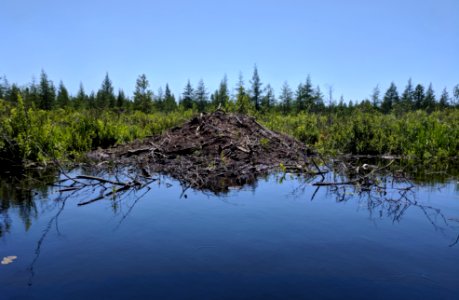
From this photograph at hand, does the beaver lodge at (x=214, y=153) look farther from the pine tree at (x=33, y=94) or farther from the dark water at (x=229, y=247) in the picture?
the pine tree at (x=33, y=94)

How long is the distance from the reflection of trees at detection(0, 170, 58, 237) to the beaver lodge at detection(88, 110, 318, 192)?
232 cm

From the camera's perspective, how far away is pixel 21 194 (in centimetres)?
696

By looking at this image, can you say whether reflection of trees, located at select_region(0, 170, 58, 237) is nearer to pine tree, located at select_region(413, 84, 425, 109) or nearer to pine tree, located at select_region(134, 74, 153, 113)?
pine tree, located at select_region(134, 74, 153, 113)

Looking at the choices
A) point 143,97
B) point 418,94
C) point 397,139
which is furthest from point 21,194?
point 418,94

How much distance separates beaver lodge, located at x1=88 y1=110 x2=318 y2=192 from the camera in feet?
30.5

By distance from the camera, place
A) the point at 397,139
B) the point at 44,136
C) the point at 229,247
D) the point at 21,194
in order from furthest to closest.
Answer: the point at 397,139
the point at 44,136
the point at 21,194
the point at 229,247

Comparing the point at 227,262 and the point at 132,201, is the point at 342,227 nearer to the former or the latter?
the point at 227,262

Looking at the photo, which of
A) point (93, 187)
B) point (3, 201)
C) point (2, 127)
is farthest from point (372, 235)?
point (2, 127)

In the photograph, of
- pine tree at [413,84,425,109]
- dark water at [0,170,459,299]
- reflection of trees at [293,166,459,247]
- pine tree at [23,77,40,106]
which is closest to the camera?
dark water at [0,170,459,299]

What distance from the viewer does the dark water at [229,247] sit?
323 cm

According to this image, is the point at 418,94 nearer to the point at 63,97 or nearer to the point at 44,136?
the point at 63,97

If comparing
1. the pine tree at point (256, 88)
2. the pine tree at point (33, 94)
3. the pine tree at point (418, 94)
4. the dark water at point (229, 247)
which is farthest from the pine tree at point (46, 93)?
the pine tree at point (418, 94)

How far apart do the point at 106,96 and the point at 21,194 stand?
65.8 m

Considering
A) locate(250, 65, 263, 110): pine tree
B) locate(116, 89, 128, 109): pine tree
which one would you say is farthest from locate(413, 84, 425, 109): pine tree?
locate(116, 89, 128, 109): pine tree
